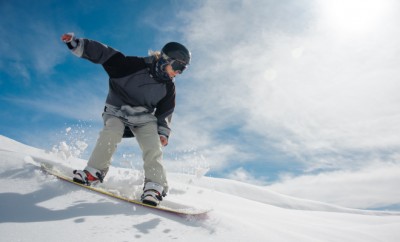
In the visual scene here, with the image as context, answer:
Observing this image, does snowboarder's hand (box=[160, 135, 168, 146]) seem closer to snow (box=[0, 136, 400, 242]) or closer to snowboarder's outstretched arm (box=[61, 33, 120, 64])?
snow (box=[0, 136, 400, 242])

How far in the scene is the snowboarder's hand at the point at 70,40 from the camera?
3463mm

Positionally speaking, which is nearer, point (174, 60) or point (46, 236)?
point (46, 236)

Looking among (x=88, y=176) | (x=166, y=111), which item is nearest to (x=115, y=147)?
(x=88, y=176)

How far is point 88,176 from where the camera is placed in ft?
10.2

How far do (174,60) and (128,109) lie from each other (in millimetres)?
854

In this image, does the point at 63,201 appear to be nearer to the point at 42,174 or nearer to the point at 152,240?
the point at 42,174

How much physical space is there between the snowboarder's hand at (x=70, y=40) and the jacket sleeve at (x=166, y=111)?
49.9 inches

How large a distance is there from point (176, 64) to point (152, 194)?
1.72 metres

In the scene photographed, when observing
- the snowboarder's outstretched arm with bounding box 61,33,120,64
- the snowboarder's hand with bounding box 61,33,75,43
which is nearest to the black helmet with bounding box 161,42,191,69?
the snowboarder's outstretched arm with bounding box 61,33,120,64

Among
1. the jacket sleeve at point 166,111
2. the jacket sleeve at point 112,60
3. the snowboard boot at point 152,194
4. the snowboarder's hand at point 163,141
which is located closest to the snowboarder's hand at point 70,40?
the jacket sleeve at point 112,60

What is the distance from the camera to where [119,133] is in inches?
137

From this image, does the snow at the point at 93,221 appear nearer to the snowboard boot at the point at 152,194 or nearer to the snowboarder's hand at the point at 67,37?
the snowboard boot at the point at 152,194

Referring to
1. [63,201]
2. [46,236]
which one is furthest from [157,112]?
[46,236]

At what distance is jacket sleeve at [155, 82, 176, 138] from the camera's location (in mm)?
4020
